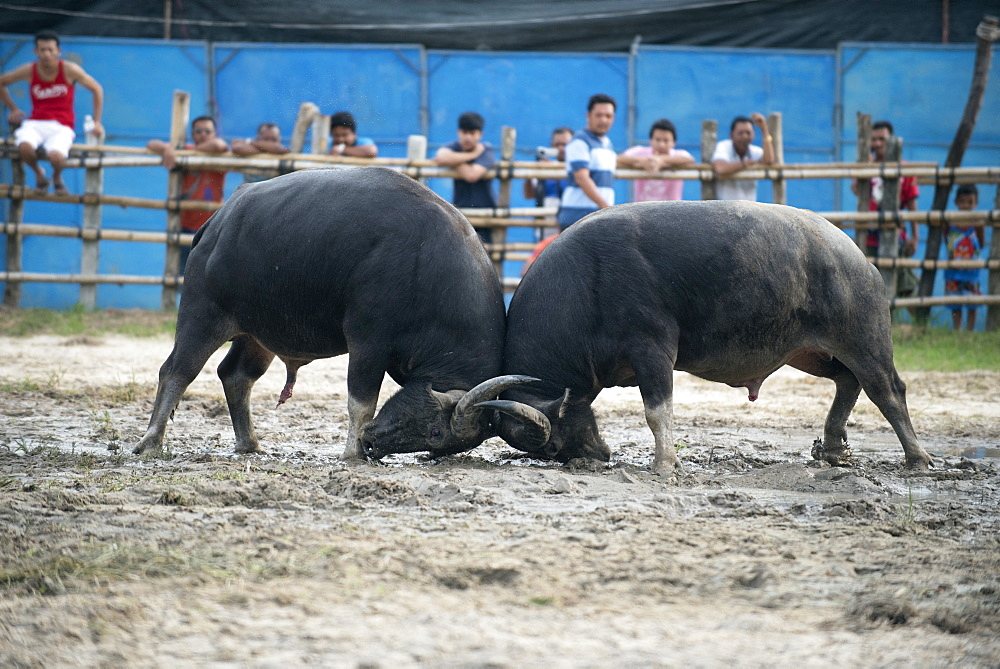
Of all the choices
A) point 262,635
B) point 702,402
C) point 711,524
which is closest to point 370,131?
point 702,402

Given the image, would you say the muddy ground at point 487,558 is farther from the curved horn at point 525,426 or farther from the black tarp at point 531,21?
the black tarp at point 531,21

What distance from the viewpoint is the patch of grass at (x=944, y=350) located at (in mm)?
8734

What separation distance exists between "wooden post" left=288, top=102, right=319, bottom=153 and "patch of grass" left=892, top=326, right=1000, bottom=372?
6.43 meters

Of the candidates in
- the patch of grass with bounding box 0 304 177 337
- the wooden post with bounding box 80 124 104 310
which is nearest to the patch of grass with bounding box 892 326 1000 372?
the patch of grass with bounding box 0 304 177 337

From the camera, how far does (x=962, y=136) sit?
1171cm

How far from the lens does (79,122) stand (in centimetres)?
1382

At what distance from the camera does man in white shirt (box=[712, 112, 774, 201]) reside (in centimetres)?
1062

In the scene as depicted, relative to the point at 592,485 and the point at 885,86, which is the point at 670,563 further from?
the point at 885,86

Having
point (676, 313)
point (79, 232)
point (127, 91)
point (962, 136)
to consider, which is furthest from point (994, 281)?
point (127, 91)

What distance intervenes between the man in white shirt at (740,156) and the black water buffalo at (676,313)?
554cm

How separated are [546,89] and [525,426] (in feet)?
29.9

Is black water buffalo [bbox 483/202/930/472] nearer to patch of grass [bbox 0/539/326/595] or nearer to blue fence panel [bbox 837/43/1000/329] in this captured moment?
patch of grass [bbox 0/539/326/595]

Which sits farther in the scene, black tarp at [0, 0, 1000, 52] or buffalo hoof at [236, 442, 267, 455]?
black tarp at [0, 0, 1000, 52]

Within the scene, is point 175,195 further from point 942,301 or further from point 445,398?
point 942,301
